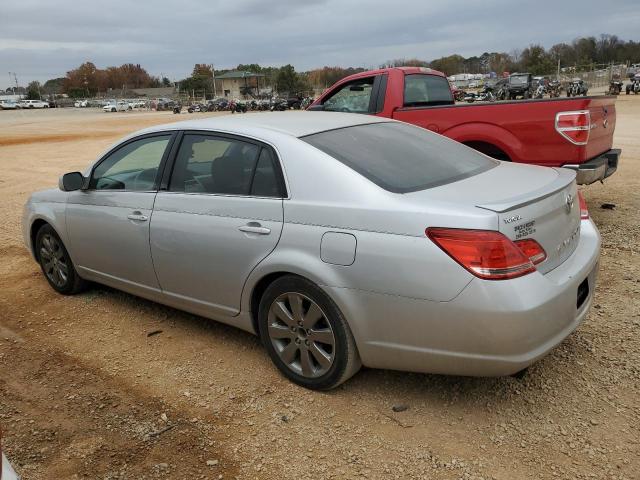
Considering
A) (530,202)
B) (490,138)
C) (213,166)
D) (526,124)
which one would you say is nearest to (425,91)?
(490,138)

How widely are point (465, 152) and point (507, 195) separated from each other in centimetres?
111

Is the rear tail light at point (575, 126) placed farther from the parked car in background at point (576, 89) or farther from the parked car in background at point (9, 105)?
the parked car in background at point (9, 105)

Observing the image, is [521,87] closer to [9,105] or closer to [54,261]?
[54,261]

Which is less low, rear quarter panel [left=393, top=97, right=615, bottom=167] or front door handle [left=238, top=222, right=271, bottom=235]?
rear quarter panel [left=393, top=97, right=615, bottom=167]

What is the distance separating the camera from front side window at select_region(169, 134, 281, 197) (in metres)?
3.45

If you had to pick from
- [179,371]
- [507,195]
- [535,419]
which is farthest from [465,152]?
[179,371]

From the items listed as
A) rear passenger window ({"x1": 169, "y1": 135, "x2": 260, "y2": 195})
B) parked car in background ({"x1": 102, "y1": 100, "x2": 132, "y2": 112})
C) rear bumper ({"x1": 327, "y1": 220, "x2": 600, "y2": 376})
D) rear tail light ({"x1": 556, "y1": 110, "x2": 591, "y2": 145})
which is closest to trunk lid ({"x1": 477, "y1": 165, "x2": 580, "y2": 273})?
rear bumper ({"x1": 327, "y1": 220, "x2": 600, "y2": 376})

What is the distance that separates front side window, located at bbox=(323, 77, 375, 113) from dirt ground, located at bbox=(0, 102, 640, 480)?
4.20 m

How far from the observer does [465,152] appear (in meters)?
3.94

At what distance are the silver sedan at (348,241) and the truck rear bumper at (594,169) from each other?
2231 mm

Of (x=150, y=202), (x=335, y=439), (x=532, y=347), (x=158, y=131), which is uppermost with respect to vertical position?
(x=158, y=131)

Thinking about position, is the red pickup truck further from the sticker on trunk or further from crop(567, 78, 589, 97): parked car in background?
crop(567, 78, 589, 97): parked car in background

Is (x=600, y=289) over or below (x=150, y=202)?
below

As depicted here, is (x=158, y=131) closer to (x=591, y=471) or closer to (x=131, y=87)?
(x=591, y=471)
